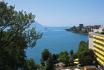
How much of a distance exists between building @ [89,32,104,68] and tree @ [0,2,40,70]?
98.3 ft

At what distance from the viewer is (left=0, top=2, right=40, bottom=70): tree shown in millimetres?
11912

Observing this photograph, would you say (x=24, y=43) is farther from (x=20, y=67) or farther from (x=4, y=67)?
(x=4, y=67)

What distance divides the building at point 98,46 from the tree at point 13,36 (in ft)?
98.3

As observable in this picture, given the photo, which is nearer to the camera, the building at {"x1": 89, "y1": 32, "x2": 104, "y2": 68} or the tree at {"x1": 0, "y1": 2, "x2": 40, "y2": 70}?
the tree at {"x1": 0, "y1": 2, "x2": 40, "y2": 70}

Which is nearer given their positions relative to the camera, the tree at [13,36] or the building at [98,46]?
the tree at [13,36]

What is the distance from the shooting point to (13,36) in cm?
1252

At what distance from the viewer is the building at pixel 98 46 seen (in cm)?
4284

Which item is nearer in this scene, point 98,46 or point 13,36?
point 13,36

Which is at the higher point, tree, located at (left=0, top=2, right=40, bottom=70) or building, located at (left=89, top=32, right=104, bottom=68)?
tree, located at (left=0, top=2, right=40, bottom=70)

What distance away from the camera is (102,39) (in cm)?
4284

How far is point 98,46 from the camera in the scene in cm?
4484

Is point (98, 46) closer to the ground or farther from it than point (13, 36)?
closer to the ground

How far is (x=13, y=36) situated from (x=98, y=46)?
3359cm

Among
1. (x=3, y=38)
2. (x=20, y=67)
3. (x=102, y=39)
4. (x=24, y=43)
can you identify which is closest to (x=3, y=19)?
(x=3, y=38)
